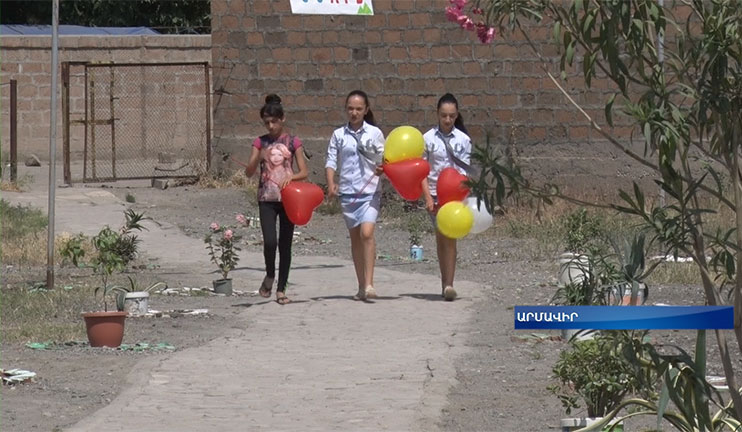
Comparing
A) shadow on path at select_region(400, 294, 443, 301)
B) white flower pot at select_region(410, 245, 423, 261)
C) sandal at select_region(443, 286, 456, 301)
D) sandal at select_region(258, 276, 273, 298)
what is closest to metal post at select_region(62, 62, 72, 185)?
white flower pot at select_region(410, 245, 423, 261)

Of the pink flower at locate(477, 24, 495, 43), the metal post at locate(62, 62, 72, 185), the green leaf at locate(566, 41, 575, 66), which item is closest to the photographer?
the green leaf at locate(566, 41, 575, 66)

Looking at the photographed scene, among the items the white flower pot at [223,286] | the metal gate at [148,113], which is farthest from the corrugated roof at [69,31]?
the white flower pot at [223,286]

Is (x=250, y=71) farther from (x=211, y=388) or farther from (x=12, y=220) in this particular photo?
(x=211, y=388)

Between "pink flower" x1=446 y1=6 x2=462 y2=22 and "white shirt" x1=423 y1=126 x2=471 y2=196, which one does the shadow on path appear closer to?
"white shirt" x1=423 y1=126 x2=471 y2=196

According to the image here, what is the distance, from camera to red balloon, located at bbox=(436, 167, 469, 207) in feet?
35.0

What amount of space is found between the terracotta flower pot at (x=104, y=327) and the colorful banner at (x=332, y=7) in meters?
10.1

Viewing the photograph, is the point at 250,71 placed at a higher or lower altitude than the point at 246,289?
higher

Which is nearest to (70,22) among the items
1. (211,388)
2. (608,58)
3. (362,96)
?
(362,96)

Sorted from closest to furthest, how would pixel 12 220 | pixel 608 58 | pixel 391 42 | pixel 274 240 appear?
pixel 608 58, pixel 274 240, pixel 12 220, pixel 391 42

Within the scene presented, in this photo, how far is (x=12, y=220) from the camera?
15930 millimetres

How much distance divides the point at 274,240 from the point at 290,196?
50 cm

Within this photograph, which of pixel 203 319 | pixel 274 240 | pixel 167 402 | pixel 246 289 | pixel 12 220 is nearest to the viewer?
pixel 167 402

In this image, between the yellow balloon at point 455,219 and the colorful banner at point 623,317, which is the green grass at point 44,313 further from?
the colorful banner at point 623,317

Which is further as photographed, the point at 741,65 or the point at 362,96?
the point at 362,96
